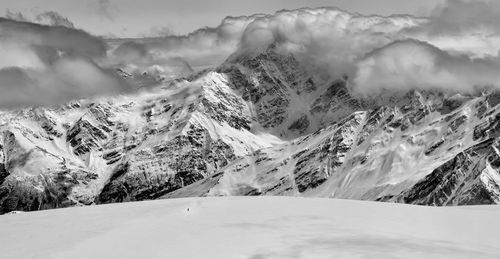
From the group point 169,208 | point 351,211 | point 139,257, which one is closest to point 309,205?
point 351,211

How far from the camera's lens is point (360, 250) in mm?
14484

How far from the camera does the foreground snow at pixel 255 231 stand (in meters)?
14.6

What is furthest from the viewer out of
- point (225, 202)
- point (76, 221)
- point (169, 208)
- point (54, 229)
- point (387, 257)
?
point (225, 202)

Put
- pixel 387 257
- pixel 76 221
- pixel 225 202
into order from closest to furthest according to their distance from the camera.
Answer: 1. pixel 387 257
2. pixel 76 221
3. pixel 225 202

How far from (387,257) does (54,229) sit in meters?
8.76

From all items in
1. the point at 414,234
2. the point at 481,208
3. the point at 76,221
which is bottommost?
the point at 481,208

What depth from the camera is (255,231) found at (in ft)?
54.9

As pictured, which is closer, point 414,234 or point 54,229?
point 414,234

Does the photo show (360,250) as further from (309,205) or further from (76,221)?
(76,221)

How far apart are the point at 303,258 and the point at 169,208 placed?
25.6 feet

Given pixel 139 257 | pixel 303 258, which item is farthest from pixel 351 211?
pixel 139 257

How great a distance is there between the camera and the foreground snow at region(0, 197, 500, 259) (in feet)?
47.8

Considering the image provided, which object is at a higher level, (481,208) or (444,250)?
(444,250)

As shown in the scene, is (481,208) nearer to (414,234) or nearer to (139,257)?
(414,234)
